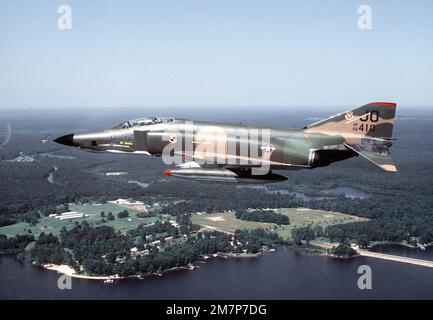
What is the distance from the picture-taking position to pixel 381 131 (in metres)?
17.3

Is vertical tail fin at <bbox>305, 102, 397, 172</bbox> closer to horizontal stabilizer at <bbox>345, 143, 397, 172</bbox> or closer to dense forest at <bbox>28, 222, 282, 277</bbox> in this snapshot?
horizontal stabilizer at <bbox>345, 143, 397, 172</bbox>

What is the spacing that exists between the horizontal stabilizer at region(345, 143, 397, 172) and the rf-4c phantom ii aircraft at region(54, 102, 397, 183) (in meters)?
0.04

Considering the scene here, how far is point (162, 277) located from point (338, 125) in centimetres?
3705

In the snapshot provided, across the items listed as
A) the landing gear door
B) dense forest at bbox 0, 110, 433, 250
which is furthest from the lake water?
the landing gear door

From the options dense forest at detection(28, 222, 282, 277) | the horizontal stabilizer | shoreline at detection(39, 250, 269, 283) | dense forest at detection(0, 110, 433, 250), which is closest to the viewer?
the horizontal stabilizer

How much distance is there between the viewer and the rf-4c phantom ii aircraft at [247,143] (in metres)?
16.8

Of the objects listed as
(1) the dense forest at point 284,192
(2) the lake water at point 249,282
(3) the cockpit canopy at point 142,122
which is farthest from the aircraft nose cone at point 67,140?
(1) the dense forest at point 284,192

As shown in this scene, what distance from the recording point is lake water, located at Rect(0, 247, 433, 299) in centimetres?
4512

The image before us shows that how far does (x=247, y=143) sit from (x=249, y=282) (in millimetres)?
33684

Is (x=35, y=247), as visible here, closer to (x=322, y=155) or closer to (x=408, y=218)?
(x=322, y=155)

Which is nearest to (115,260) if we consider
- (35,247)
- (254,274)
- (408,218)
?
(35,247)

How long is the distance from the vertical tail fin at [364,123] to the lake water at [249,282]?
30603 mm

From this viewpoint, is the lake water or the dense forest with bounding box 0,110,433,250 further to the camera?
the dense forest with bounding box 0,110,433,250

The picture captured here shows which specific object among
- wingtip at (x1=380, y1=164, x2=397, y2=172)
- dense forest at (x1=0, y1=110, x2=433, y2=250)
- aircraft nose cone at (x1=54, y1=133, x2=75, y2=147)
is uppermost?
aircraft nose cone at (x1=54, y1=133, x2=75, y2=147)
